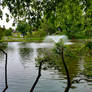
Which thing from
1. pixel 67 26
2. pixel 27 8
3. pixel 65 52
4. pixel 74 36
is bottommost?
pixel 74 36

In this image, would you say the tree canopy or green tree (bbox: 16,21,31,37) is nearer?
the tree canopy

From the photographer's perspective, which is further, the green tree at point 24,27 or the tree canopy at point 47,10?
the green tree at point 24,27

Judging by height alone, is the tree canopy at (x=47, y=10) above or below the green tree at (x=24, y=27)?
above

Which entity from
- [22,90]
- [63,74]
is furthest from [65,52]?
[63,74]

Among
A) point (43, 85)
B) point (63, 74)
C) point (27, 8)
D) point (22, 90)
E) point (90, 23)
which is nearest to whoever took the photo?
point (27, 8)

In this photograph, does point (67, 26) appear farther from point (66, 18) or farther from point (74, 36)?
point (74, 36)

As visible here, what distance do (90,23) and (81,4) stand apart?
77 centimetres

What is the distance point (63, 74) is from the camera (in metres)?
15.8

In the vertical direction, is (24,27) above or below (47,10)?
below

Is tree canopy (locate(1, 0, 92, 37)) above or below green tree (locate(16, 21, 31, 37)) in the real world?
above

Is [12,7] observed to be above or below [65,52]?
above

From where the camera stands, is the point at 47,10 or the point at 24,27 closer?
the point at 47,10

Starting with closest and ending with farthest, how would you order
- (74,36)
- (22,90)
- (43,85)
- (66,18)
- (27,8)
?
(27,8)
(66,18)
(22,90)
(43,85)
(74,36)

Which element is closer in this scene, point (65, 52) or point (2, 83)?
point (65, 52)
